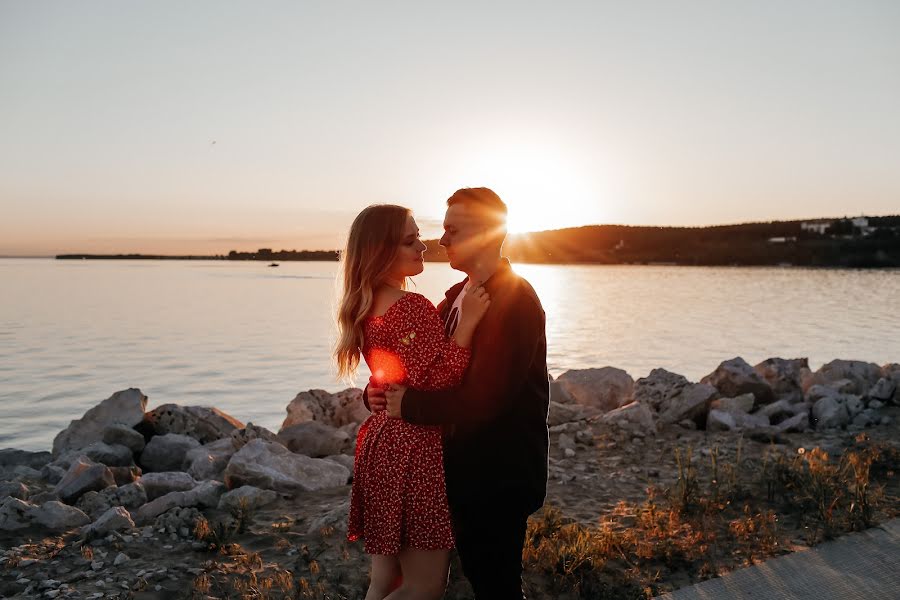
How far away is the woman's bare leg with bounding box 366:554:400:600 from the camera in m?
3.29

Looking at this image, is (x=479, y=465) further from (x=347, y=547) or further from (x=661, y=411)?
(x=661, y=411)

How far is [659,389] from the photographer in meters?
10.7

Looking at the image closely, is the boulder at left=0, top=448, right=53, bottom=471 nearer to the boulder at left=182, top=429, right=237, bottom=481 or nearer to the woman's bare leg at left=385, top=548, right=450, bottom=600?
the boulder at left=182, top=429, right=237, bottom=481

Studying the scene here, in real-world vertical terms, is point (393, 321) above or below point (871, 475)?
above

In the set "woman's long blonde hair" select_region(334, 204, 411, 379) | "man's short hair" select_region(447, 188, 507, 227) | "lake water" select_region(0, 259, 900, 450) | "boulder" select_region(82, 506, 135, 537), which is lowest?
"lake water" select_region(0, 259, 900, 450)

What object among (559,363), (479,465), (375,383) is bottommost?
(559,363)

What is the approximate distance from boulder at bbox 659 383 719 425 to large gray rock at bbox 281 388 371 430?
13.6ft

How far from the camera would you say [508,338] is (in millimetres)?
3129

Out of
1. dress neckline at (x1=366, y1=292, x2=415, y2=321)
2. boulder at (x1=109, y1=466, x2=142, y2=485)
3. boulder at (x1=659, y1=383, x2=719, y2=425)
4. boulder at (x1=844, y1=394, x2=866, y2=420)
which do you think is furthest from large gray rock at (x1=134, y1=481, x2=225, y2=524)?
boulder at (x1=844, y1=394, x2=866, y2=420)

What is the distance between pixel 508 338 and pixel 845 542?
338cm

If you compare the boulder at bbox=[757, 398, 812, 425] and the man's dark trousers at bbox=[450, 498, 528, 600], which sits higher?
the man's dark trousers at bbox=[450, 498, 528, 600]

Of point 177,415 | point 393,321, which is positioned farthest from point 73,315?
point 393,321

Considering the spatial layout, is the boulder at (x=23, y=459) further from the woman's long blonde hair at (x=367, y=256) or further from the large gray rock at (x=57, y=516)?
the woman's long blonde hair at (x=367, y=256)

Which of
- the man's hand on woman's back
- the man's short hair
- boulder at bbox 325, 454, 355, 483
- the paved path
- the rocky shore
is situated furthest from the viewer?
boulder at bbox 325, 454, 355, 483
